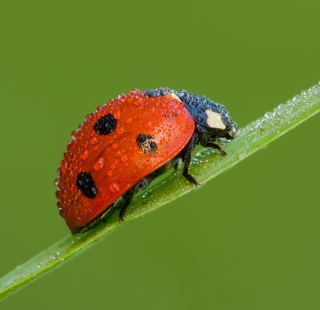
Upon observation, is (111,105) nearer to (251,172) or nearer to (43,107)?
(251,172)

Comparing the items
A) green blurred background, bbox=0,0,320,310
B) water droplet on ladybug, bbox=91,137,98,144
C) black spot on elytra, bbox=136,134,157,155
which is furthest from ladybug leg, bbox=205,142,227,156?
green blurred background, bbox=0,0,320,310

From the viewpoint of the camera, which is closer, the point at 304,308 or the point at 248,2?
the point at 304,308

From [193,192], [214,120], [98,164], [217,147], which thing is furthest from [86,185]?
[193,192]

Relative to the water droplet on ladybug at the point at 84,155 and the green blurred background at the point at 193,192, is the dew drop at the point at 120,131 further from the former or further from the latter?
the green blurred background at the point at 193,192

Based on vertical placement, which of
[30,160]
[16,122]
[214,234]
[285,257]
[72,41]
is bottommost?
[285,257]

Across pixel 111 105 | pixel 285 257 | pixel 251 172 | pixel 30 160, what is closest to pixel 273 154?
pixel 251 172

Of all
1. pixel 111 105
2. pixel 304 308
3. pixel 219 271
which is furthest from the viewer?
pixel 219 271

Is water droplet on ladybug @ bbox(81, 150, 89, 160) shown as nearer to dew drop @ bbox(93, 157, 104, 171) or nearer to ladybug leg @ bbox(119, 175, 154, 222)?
dew drop @ bbox(93, 157, 104, 171)

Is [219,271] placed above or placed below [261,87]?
below
